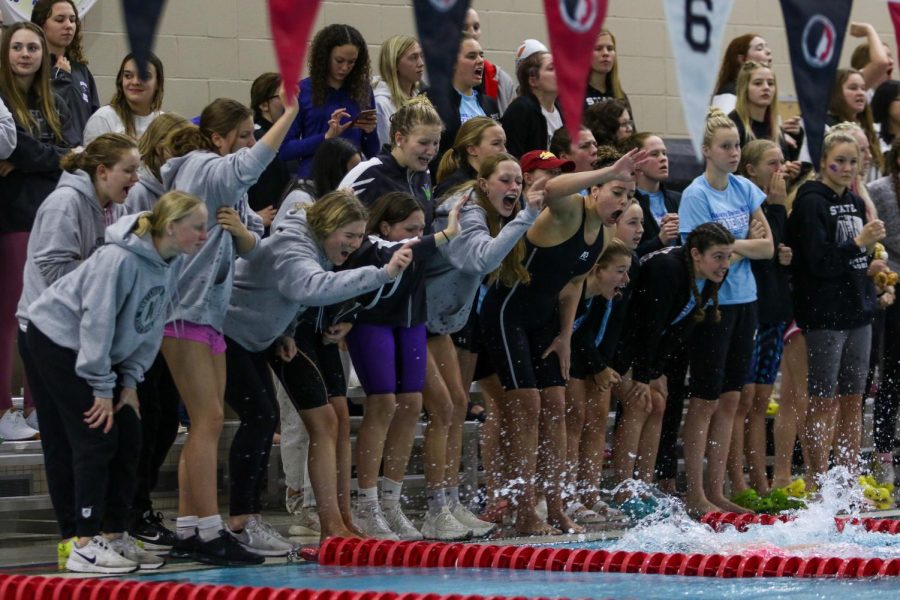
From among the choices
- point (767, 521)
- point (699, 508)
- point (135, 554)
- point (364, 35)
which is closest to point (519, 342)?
point (699, 508)

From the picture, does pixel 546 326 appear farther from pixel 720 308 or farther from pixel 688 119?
pixel 688 119

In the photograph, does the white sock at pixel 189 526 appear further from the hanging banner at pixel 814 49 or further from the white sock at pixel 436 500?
the hanging banner at pixel 814 49

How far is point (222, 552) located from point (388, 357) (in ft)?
4.21

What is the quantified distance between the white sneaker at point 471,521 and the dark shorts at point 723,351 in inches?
66.3

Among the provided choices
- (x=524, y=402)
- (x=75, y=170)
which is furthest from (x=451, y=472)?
(x=75, y=170)

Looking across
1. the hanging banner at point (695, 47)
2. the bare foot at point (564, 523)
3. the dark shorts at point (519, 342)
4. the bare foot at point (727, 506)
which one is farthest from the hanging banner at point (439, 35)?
the bare foot at point (727, 506)

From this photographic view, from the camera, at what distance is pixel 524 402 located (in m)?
7.59

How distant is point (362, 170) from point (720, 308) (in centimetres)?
240

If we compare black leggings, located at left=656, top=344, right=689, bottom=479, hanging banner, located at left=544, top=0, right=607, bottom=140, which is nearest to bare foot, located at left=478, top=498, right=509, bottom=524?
black leggings, located at left=656, top=344, right=689, bottom=479

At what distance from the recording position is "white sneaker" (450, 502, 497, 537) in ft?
24.2

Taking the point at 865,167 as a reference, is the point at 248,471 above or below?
below

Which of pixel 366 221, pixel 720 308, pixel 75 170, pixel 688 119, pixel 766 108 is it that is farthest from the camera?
pixel 766 108

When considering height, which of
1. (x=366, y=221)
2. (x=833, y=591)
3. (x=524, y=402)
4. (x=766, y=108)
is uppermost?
(x=766, y=108)

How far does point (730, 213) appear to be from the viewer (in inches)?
340
